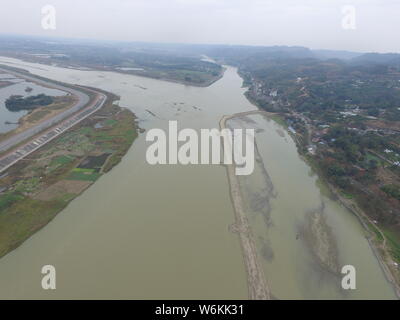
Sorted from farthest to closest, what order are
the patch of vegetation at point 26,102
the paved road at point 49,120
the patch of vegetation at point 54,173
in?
the patch of vegetation at point 26,102
the paved road at point 49,120
the patch of vegetation at point 54,173

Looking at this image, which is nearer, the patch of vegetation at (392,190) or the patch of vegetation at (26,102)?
the patch of vegetation at (392,190)

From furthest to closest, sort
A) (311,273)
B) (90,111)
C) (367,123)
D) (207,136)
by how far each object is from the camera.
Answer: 1. (90,111)
2. (367,123)
3. (207,136)
4. (311,273)

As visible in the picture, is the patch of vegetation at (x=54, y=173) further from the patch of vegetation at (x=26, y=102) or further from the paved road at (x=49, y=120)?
the patch of vegetation at (x=26, y=102)

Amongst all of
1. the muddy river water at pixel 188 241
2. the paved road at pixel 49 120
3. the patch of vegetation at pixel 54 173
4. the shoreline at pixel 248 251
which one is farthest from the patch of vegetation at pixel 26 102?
the shoreline at pixel 248 251

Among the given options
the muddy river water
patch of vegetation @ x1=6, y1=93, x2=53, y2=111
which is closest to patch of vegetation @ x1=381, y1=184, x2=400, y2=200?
the muddy river water

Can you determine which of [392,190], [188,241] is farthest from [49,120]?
[392,190]

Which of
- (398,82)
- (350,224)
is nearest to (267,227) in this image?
(350,224)

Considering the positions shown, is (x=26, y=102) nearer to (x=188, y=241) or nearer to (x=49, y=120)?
(x=49, y=120)

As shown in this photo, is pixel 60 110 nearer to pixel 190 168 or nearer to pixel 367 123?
pixel 190 168

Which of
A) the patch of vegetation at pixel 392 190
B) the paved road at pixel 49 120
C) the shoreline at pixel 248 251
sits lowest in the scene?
the shoreline at pixel 248 251
